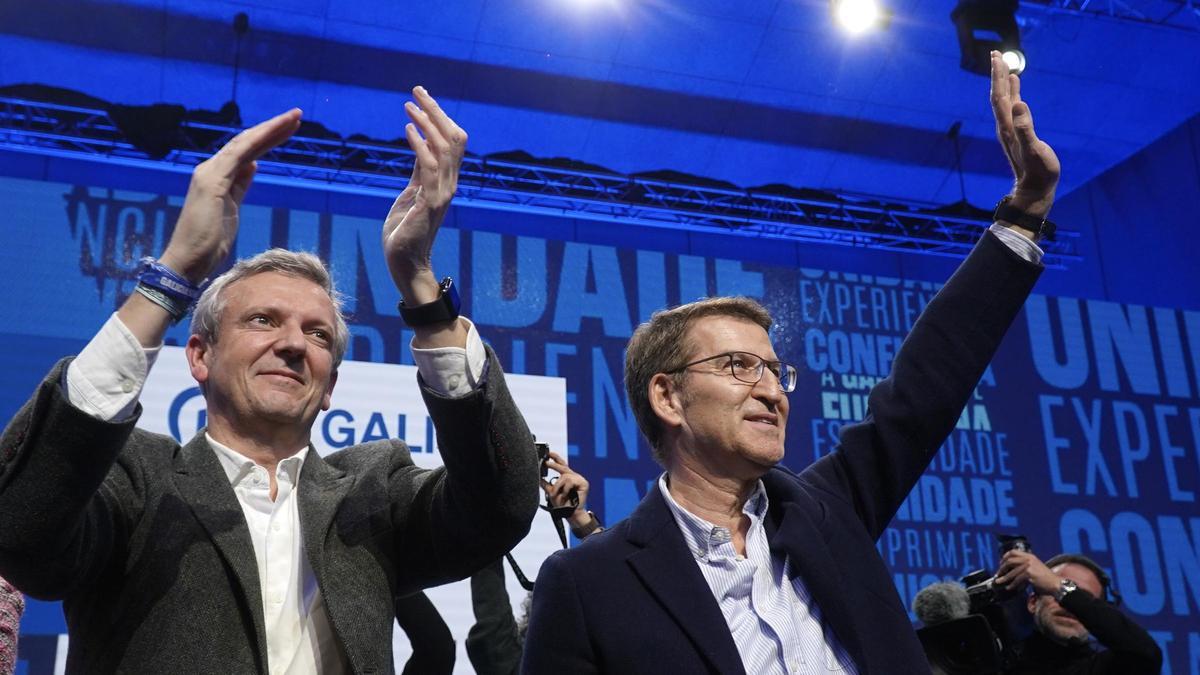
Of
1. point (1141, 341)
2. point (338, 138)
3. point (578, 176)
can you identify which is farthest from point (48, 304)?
point (1141, 341)

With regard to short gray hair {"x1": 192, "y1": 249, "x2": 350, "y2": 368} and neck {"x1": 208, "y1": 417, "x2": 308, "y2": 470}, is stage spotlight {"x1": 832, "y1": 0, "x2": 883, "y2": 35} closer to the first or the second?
short gray hair {"x1": 192, "y1": 249, "x2": 350, "y2": 368}

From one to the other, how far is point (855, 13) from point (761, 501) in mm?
5507

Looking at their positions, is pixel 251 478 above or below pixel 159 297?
below

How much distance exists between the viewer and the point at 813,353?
6324mm

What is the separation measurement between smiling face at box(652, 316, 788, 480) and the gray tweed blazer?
0.36m

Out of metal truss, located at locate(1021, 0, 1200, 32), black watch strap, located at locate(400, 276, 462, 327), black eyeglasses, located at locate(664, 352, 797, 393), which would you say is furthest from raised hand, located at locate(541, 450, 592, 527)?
metal truss, located at locate(1021, 0, 1200, 32)

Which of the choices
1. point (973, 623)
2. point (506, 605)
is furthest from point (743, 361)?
point (506, 605)

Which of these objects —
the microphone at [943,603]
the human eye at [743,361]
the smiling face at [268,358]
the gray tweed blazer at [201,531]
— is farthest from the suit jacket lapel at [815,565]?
the microphone at [943,603]

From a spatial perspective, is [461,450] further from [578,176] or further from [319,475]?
[578,176]

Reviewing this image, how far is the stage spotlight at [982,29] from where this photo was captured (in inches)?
259

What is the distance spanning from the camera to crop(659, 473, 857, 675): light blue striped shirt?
1643 mm

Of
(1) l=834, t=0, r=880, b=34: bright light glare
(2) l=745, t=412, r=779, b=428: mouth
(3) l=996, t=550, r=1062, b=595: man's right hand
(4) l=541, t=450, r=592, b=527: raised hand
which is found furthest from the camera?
(1) l=834, t=0, r=880, b=34: bright light glare

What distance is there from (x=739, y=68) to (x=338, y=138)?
2467 mm

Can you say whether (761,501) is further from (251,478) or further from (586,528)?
(586,528)
